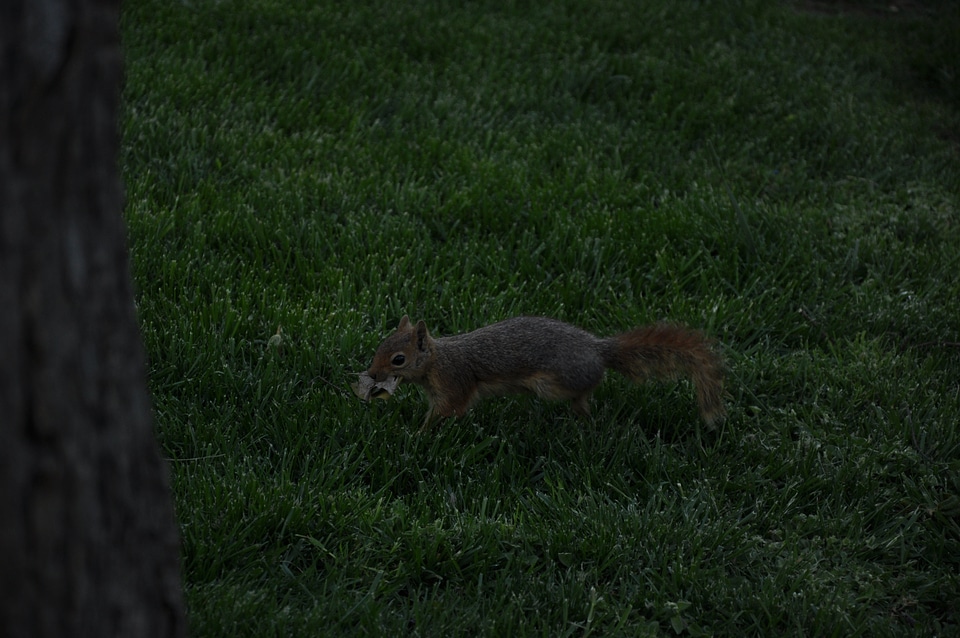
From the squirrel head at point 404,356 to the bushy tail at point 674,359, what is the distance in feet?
2.58

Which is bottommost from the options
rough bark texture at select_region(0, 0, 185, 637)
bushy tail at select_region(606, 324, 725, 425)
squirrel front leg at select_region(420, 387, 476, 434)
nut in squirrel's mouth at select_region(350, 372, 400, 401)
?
squirrel front leg at select_region(420, 387, 476, 434)

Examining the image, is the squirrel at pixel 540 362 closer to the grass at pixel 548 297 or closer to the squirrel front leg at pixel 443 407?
the squirrel front leg at pixel 443 407

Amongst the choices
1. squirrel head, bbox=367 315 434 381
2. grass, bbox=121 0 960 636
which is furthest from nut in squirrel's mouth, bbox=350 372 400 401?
grass, bbox=121 0 960 636

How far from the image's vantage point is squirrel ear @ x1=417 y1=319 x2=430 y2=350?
377 centimetres

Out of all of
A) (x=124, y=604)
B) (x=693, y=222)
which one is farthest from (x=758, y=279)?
(x=124, y=604)

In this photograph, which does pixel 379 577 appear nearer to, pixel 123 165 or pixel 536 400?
pixel 536 400

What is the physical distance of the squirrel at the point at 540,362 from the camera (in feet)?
12.5

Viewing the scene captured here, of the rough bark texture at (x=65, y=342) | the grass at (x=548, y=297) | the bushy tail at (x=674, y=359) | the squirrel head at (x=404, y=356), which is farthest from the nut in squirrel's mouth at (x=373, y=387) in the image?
the rough bark texture at (x=65, y=342)

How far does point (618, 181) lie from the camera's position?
559 centimetres

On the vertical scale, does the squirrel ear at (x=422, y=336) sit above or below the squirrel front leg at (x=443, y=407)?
above

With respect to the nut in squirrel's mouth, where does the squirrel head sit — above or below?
above

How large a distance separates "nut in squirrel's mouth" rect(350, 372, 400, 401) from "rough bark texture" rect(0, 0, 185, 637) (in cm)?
198

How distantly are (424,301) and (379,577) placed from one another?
1.83 metres

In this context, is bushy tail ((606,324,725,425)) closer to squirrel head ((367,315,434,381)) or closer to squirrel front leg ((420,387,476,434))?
squirrel front leg ((420,387,476,434))
